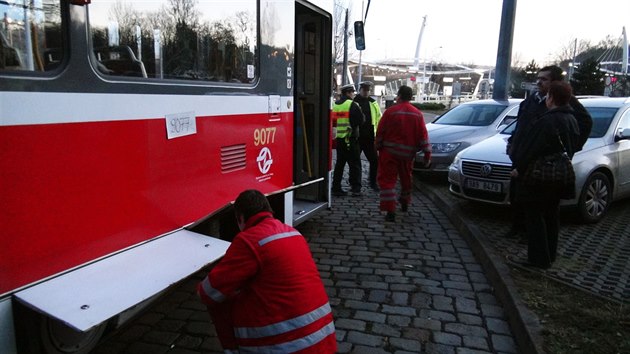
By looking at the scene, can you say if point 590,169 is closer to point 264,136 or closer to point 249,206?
point 264,136

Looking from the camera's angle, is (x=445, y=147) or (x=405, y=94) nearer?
(x=405, y=94)

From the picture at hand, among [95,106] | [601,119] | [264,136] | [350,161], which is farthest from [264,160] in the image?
[601,119]

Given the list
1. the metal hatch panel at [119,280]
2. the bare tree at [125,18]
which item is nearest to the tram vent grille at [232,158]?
the metal hatch panel at [119,280]

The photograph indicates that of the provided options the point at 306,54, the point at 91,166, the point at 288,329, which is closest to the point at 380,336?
the point at 288,329

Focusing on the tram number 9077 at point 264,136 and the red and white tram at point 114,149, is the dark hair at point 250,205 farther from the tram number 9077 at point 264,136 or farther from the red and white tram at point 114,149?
the tram number 9077 at point 264,136

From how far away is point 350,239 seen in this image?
591cm

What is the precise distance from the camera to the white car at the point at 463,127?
9109 millimetres


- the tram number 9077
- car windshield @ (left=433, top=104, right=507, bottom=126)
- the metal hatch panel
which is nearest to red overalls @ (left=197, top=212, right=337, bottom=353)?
the metal hatch panel

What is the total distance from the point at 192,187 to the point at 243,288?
134 centimetres

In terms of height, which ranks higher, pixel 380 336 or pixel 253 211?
pixel 253 211

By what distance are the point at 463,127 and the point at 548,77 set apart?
4590 millimetres

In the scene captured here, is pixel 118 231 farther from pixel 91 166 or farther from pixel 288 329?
pixel 288 329

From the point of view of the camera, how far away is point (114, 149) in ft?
9.01

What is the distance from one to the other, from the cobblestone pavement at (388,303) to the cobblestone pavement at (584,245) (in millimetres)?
529
